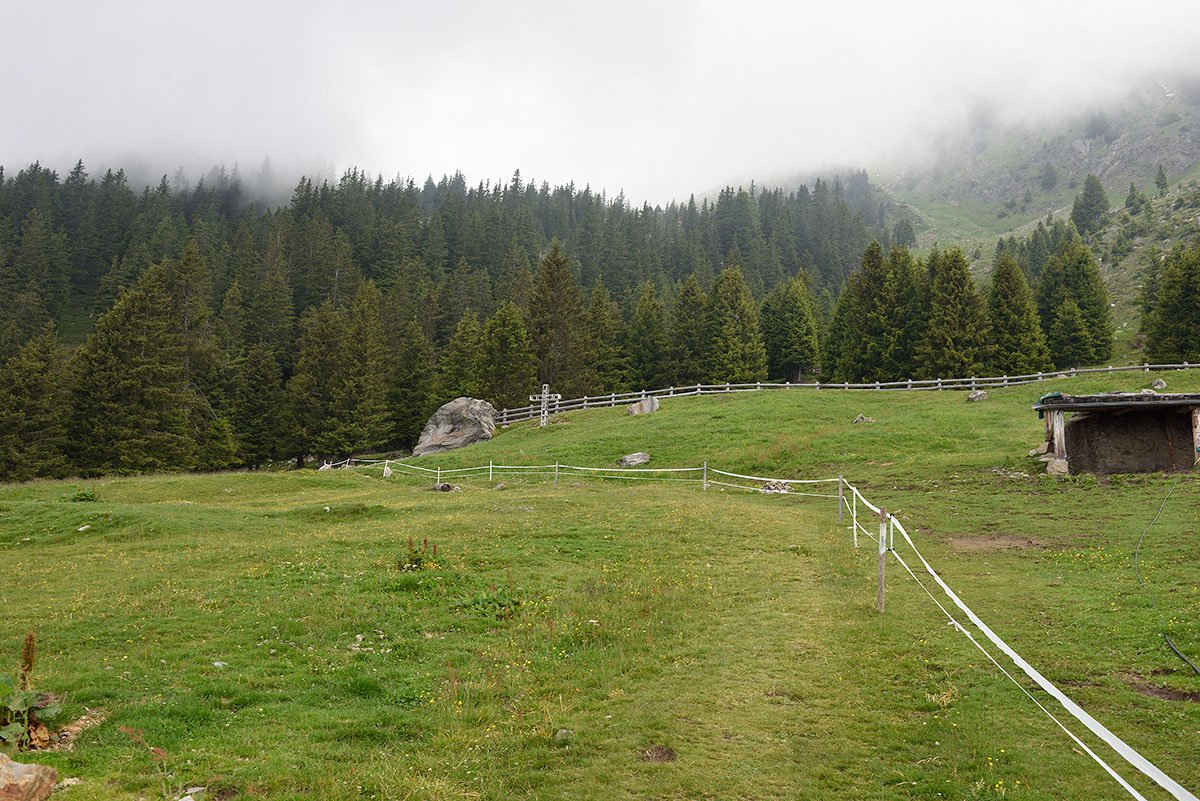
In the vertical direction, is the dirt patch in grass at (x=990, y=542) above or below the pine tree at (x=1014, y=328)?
below

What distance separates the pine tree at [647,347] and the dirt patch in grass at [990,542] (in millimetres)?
56824

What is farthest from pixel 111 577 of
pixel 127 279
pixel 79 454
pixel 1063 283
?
pixel 127 279

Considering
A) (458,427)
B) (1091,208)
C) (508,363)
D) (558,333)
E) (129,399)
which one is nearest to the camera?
(129,399)

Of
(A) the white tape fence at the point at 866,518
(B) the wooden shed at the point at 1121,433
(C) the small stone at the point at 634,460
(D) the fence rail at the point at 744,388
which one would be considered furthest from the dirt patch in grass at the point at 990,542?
(D) the fence rail at the point at 744,388

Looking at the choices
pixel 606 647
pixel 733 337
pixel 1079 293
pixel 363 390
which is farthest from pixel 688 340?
pixel 606 647

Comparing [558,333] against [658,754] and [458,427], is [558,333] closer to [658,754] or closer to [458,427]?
[458,427]

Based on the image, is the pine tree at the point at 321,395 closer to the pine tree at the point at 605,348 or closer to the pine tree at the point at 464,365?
the pine tree at the point at 464,365

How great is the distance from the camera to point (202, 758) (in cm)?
702

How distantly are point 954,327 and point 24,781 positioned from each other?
2678 inches

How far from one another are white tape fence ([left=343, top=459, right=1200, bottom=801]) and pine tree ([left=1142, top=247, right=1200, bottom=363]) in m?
52.4

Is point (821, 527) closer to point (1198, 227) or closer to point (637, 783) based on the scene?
point (637, 783)

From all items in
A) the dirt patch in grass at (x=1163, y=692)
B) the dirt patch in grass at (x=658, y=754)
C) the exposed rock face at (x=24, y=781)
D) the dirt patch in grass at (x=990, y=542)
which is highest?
the exposed rock face at (x=24, y=781)

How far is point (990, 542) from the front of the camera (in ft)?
60.8

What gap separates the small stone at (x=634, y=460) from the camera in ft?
121
